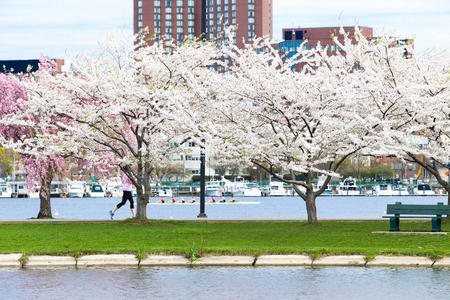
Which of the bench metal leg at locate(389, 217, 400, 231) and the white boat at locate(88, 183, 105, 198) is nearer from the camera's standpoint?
the bench metal leg at locate(389, 217, 400, 231)

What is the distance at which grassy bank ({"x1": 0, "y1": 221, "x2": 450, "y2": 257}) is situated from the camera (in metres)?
20.1

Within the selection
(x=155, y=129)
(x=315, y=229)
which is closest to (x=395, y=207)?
(x=315, y=229)

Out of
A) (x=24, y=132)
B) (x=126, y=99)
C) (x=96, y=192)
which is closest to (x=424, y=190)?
(x=96, y=192)

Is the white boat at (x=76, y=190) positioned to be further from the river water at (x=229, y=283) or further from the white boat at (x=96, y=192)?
the river water at (x=229, y=283)

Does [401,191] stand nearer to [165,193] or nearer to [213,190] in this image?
[213,190]

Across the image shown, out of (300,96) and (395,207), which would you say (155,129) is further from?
(395,207)

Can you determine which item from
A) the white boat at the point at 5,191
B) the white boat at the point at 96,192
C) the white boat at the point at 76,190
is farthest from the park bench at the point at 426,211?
the white boat at the point at 5,191

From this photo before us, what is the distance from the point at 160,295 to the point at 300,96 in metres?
14.3

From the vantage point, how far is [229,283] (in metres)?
16.4

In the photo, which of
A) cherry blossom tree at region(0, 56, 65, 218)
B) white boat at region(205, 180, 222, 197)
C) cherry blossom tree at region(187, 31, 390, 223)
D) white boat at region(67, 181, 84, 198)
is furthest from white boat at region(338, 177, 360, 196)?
cherry blossom tree at region(187, 31, 390, 223)

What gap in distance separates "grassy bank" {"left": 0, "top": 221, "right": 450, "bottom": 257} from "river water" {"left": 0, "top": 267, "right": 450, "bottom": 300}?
4.78 ft

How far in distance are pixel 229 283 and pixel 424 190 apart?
162 metres

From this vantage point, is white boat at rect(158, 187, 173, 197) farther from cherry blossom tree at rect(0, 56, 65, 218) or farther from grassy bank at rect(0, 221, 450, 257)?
grassy bank at rect(0, 221, 450, 257)

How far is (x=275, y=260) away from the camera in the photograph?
1922 cm
